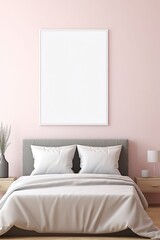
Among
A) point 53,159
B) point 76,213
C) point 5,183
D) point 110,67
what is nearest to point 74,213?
point 76,213

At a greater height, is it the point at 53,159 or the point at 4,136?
the point at 4,136

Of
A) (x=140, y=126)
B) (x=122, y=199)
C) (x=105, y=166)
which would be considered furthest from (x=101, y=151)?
(x=122, y=199)

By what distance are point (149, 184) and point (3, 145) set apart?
86.1 inches

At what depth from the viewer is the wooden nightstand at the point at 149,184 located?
755 centimetres

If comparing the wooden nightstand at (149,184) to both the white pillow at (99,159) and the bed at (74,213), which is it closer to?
the white pillow at (99,159)

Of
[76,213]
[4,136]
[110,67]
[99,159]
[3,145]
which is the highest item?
[110,67]

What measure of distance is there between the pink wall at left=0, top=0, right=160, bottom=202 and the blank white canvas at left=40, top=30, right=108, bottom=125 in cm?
10

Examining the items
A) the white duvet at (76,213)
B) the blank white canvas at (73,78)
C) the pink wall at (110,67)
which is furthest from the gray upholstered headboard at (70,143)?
the white duvet at (76,213)

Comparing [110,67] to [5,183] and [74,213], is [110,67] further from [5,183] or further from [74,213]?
[74,213]

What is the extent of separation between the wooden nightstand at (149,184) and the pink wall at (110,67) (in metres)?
0.36

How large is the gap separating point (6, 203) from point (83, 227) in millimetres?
904

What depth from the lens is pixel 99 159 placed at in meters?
7.43

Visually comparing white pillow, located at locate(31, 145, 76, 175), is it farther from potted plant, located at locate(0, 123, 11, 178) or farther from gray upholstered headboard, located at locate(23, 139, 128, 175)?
potted plant, located at locate(0, 123, 11, 178)

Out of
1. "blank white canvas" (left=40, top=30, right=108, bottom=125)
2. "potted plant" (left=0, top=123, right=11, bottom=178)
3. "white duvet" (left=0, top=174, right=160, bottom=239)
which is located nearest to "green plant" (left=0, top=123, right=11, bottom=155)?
"potted plant" (left=0, top=123, right=11, bottom=178)
